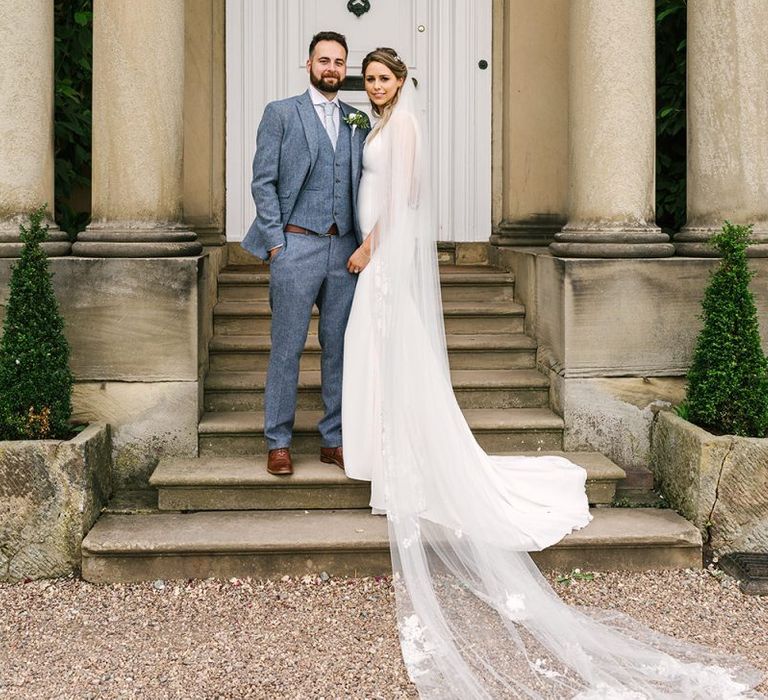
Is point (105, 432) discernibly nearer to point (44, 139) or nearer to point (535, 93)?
point (44, 139)

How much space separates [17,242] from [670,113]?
399 centimetres

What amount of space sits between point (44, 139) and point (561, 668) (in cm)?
355

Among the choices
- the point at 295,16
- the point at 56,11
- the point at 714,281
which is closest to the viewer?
the point at 714,281

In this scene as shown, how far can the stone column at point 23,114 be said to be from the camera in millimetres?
4938

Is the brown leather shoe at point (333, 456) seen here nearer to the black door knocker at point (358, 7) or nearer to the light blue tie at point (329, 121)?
the light blue tie at point (329, 121)

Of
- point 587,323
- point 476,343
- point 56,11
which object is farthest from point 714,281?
point 56,11

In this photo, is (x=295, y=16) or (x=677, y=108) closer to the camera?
(x=677, y=108)

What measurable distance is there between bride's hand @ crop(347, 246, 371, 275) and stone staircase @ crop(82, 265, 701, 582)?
3.02ft

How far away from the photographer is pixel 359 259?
15.2 ft

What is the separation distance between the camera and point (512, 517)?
4402 mm

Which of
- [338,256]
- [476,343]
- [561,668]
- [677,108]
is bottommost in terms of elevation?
[561,668]

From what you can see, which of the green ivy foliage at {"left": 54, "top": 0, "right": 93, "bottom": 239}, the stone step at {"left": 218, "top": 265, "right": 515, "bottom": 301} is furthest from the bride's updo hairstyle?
the green ivy foliage at {"left": 54, "top": 0, "right": 93, "bottom": 239}

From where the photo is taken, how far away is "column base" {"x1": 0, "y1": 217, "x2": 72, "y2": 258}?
196 inches

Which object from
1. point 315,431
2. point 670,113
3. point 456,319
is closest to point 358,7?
point 670,113
